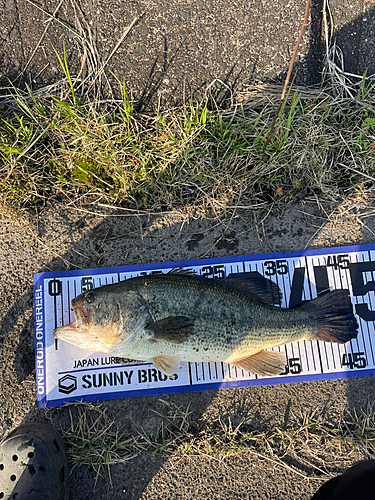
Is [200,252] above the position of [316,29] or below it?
below

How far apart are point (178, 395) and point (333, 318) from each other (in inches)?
66.3

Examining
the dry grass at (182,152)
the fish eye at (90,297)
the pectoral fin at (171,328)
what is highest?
the dry grass at (182,152)

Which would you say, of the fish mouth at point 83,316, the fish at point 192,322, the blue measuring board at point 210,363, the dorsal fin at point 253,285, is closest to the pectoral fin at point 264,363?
the fish at point 192,322

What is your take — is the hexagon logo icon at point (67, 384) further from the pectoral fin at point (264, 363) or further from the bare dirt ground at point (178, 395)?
the pectoral fin at point (264, 363)

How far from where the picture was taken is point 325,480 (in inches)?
126

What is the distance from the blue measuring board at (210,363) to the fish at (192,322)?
0.82ft

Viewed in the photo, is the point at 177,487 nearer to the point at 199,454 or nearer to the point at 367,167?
the point at 199,454

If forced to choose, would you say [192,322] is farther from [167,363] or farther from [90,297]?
[90,297]

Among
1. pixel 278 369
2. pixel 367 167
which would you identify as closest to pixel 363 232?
pixel 367 167

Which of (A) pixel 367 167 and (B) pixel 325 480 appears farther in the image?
(A) pixel 367 167

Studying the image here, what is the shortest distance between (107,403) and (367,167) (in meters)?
3.52

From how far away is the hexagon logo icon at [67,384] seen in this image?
10.6ft

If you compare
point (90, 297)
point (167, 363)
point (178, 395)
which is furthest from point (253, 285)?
point (90, 297)

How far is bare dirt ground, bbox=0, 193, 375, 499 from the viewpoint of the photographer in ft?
10.4
